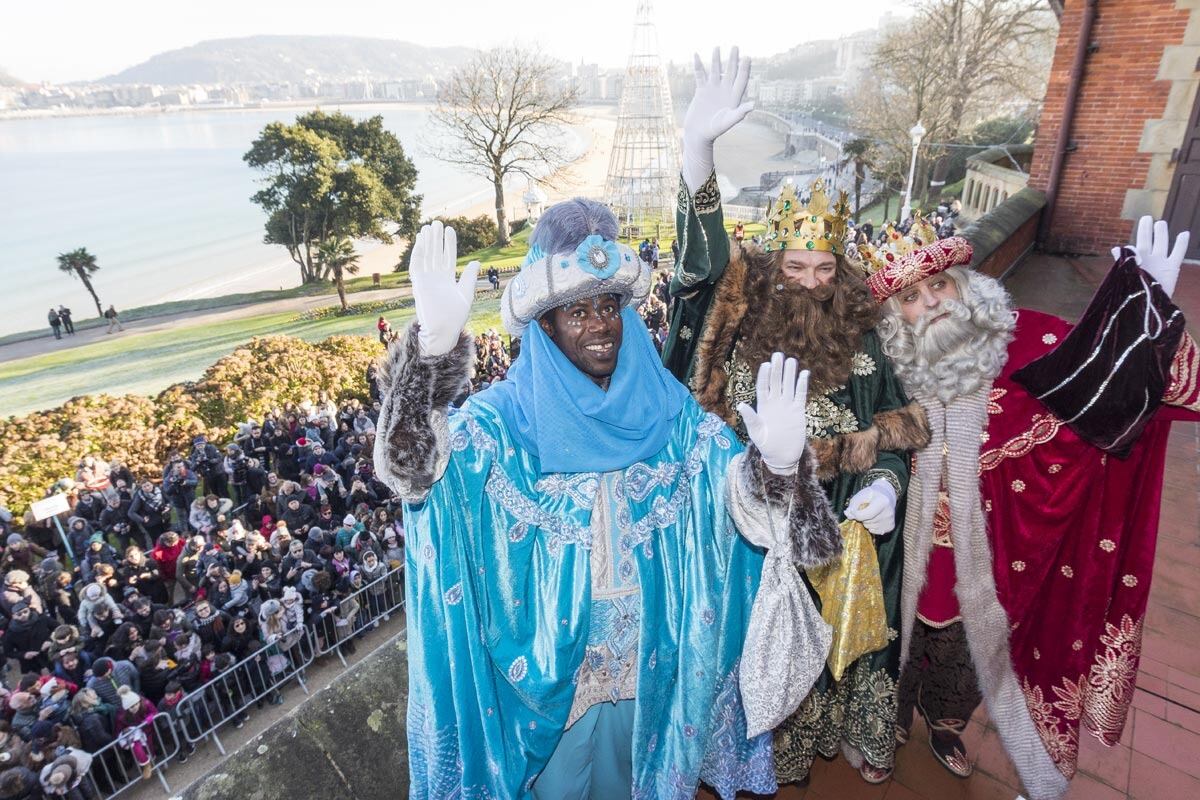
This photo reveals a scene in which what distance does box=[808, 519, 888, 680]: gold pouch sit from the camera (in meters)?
2.35

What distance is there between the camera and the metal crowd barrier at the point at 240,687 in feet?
20.3

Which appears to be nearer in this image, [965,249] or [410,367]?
[410,367]

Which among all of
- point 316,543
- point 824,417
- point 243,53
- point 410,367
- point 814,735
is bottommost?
point 316,543

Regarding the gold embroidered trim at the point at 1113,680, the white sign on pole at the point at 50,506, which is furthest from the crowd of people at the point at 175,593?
the gold embroidered trim at the point at 1113,680

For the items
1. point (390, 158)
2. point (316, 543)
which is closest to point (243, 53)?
point (390, 158)

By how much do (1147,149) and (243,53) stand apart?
15784cm

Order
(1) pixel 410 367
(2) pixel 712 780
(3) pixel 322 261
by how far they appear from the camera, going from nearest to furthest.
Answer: (1) pixel 410 367
(2) pixel 712 780
(3) pixel 322 261

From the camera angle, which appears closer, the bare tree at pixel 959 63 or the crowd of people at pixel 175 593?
the crowd of people at pixel 175 593

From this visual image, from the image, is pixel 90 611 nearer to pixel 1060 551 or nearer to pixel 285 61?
pixel 1060 551

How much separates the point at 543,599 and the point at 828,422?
1176mm

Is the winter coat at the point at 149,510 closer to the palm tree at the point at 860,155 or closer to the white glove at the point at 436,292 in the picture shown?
the white glove at the point at 436,292

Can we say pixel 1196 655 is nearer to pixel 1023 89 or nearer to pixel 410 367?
pixel 410 367

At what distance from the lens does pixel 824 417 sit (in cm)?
239

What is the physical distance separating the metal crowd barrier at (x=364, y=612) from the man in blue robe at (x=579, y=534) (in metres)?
5.84
